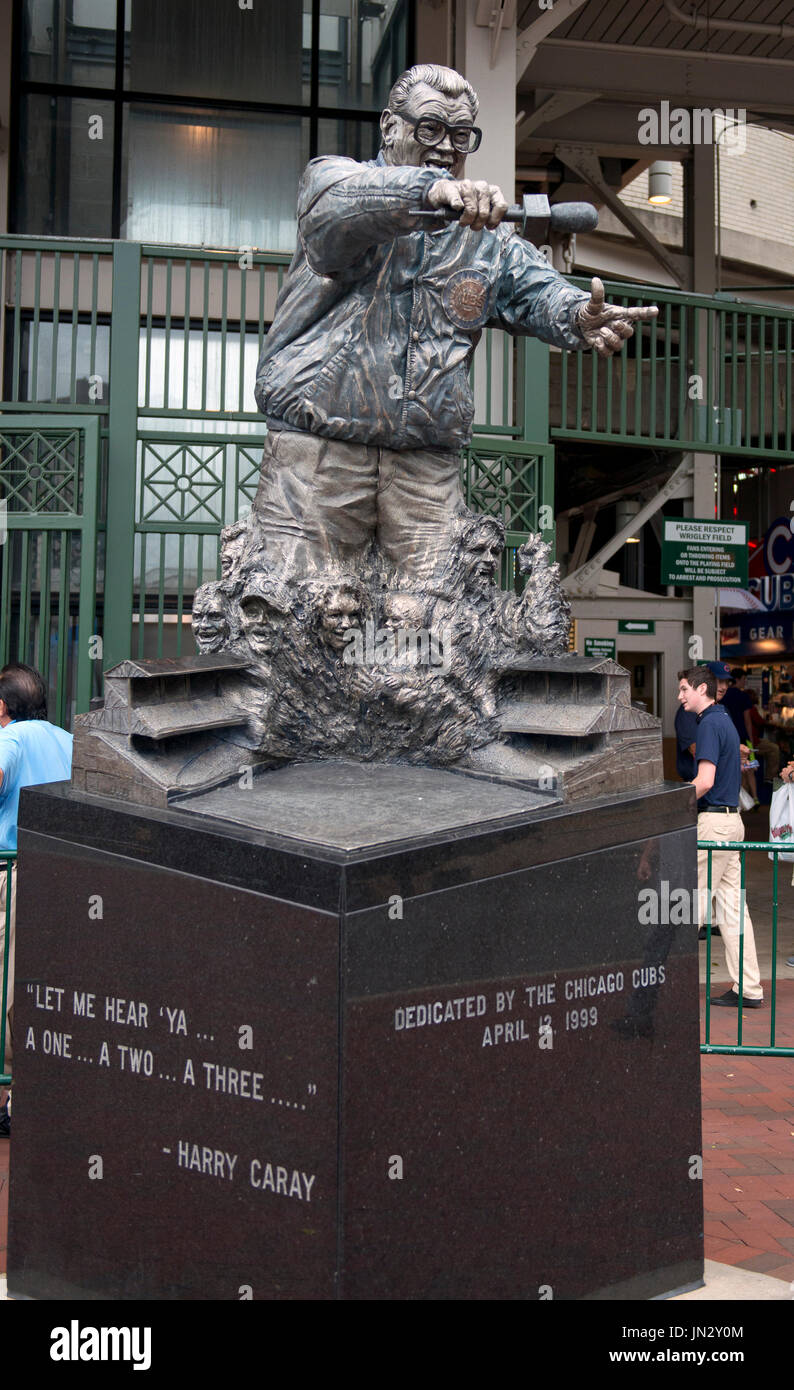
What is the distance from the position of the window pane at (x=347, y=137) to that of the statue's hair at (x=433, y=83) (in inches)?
348

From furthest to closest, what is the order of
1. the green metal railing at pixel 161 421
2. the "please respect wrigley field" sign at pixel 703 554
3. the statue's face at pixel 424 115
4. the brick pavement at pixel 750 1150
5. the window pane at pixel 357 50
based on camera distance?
the "please respect wrigley field" sign at pixel 703 554
the window pane at pixel 357 50
the green metal railing at pixel 161 421
the brick pavement at pixel 750 1150
the statue's face at pixel 424 115

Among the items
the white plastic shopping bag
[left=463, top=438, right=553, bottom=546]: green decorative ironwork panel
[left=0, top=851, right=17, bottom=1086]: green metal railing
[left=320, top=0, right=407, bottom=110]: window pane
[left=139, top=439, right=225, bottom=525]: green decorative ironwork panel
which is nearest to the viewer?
[left=0, top=851, right=17, bottom=1086]: green metal railing

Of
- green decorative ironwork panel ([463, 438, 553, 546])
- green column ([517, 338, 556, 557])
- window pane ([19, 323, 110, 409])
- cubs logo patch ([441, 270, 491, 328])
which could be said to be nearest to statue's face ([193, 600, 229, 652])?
cubs logo patch ([441, 270, 491, 328])

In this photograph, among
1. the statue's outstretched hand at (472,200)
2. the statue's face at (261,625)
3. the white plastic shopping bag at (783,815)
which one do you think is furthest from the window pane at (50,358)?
the statue's outstretched hand at (472,200)

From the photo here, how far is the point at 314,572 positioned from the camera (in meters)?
3.92

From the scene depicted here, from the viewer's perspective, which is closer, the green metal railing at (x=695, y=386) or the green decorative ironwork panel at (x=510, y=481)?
the green decorative ironwork panel at (x=510, y=481)

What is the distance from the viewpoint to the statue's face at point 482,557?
13.3 ft

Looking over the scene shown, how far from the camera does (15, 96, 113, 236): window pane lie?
11883mm

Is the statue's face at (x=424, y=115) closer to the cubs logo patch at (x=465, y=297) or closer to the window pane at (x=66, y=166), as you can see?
the cubs logo patch at (x=465, y=297)

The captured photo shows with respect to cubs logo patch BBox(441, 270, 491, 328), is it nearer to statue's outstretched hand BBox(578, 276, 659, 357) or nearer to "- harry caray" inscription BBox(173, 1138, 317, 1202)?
statue's outstretched hand BBox(578, 276, 659, 357)

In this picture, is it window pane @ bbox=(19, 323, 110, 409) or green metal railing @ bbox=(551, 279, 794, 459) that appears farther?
window pane @ bbox=(19, 323, 110, 409)
